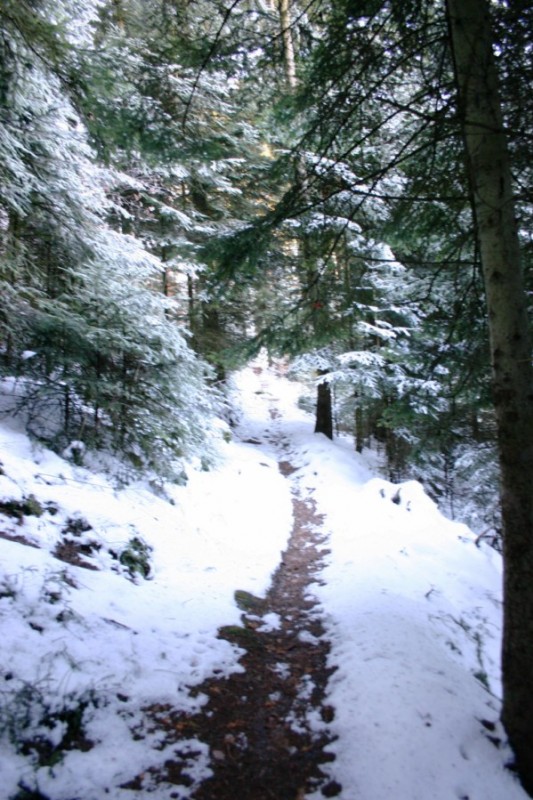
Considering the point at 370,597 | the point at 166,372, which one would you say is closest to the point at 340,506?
the point at 370,597

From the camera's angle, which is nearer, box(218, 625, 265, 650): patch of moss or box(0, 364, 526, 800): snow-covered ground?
box(0, 364, 526, 800): snow-covered ground

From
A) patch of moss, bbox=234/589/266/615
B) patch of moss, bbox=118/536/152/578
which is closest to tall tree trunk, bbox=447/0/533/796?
patch of moss, bbox=234/589/266/615

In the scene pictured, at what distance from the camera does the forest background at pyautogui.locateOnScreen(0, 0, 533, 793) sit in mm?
3287

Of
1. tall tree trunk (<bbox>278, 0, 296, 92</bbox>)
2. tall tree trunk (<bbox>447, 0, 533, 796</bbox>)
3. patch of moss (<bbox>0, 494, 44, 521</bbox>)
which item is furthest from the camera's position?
patch of moss (<bbox>0, 494, 44, 521</bbox>)

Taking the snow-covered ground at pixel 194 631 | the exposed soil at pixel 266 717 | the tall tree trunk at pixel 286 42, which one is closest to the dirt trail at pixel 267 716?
the exposed soil at pixel 266 717

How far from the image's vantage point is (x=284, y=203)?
15.4ft

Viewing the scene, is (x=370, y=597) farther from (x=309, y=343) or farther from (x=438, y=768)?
(x=309, y=343)

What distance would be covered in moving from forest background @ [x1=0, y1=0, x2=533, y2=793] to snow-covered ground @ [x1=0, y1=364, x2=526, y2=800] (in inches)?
25.7

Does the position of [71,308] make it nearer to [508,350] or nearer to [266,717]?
[266,717]

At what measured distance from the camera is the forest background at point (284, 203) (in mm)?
3287

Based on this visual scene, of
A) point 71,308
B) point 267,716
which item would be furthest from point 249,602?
point 71,308

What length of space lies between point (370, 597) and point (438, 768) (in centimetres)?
254

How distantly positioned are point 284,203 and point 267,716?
4999mm

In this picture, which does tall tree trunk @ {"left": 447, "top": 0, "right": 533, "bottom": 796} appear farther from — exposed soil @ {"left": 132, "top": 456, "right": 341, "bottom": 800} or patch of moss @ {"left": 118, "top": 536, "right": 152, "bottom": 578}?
patch of moss @ {"left": 118, "top": 536, "right": 152, "bottom": 578}
